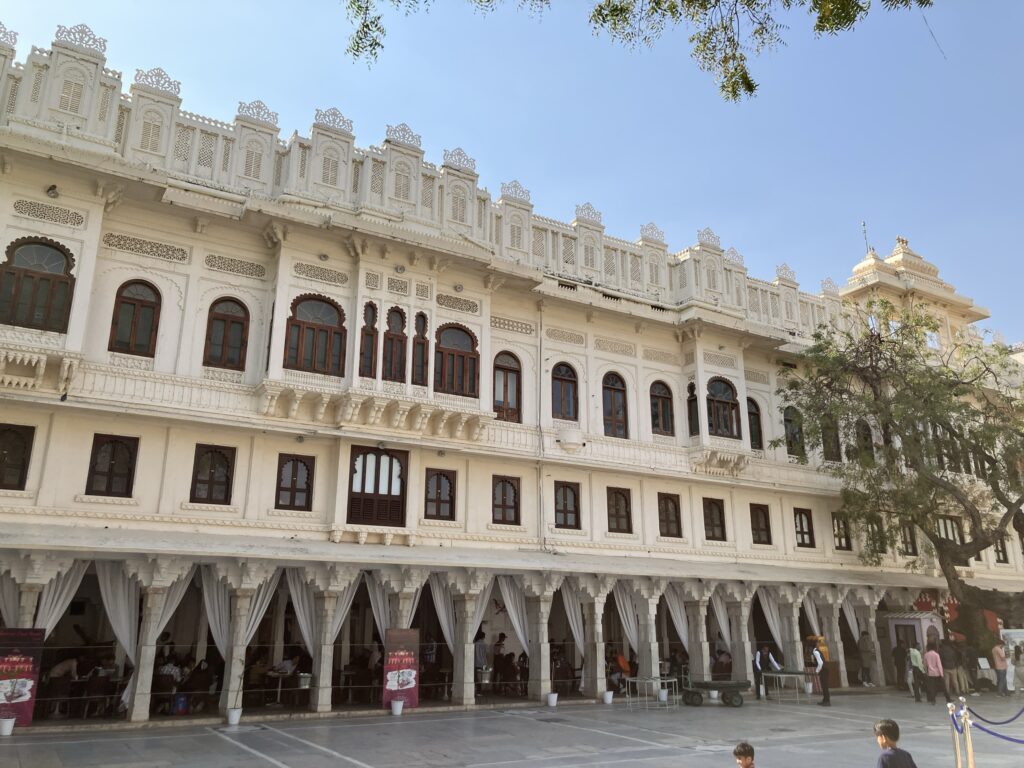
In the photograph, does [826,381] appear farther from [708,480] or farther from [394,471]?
[394,471]

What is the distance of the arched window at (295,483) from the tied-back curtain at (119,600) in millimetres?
3233

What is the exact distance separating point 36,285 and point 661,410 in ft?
53.1

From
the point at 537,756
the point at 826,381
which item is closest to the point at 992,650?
the point at 826,381

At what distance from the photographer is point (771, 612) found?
2209 centimetres

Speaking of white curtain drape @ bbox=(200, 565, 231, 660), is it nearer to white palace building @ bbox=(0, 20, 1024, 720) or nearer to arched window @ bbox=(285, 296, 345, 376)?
white palace building @ bbox=(0, 20, 1024, 720)

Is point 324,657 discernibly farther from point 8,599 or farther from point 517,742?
point 8,599

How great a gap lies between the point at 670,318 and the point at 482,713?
1234cm

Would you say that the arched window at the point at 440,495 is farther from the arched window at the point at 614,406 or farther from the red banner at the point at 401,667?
the arched window at the point at 614,406

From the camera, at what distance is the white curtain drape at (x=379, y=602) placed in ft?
54.0

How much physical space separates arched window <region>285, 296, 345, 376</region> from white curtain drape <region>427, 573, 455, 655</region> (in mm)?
5229

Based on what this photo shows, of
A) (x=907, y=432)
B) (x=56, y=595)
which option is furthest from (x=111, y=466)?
(x=907, y=432)

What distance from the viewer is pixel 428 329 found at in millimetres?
18375

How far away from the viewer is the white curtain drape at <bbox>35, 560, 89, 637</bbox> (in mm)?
13578

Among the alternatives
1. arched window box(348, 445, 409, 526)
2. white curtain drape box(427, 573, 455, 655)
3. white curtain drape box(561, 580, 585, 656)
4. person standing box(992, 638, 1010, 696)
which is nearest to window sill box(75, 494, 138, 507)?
arched window box(348, 445, 409, 526)
